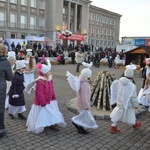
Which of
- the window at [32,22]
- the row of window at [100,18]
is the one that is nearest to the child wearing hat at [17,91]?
the window at [32,22]

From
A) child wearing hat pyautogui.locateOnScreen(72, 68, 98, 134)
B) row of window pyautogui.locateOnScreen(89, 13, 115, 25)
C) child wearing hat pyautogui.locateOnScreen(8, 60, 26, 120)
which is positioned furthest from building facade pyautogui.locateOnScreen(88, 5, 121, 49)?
child wearing hat pyautogui.locateOnScreen(72, 68, 98, 134)

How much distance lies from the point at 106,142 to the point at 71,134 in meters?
0.82

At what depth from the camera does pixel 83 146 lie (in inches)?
181

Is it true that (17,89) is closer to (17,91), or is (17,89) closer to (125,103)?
(17,91)

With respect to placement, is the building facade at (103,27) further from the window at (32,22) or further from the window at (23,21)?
the window at (23,21)

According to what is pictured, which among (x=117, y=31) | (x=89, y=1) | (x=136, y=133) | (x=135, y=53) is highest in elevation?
(x=89, y=1)

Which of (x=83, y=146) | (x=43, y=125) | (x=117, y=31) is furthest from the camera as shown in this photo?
(x=117, y=31)

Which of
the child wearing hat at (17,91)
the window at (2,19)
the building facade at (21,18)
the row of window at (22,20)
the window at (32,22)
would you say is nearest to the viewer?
the child wearing hat at (17,91)

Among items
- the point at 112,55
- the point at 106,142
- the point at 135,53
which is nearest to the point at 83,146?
the point at 106,142

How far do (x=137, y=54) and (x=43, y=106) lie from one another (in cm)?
1246

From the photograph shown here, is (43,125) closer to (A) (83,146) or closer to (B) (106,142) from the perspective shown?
(A) (83,146)

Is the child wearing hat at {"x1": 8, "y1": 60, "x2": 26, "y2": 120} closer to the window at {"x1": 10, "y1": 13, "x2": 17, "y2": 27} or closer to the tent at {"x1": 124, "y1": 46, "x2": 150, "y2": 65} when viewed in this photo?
the tent at {"x1": 124, "y1": 46, "x2": 150, "y2": 65}

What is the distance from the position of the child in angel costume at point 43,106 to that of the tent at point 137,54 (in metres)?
10.9

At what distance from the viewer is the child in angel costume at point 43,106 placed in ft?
16.6
